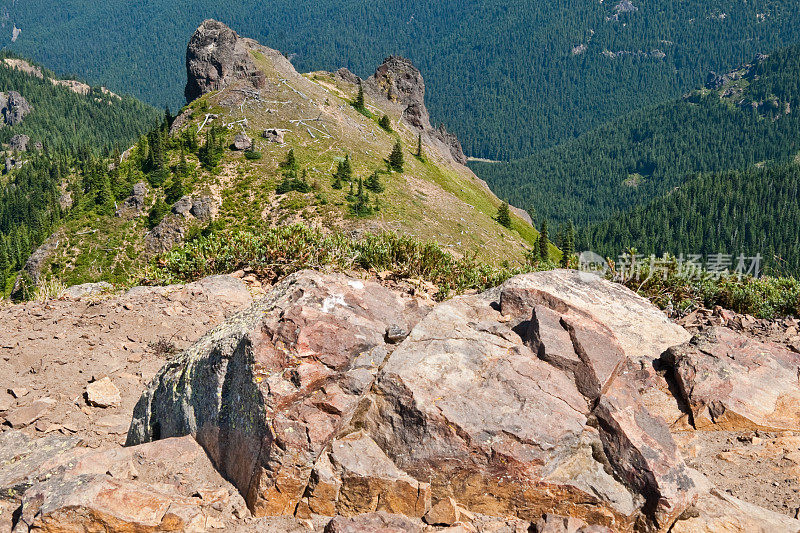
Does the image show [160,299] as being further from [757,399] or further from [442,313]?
[757,399]

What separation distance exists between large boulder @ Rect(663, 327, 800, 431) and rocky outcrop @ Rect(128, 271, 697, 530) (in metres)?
0.93

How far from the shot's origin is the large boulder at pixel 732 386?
332 inches

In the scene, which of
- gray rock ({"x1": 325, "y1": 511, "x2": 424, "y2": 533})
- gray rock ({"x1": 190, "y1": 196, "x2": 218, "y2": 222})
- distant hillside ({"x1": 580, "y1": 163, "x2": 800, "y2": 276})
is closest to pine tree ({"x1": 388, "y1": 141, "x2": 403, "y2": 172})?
gray rock ({"x1": 190, "y1": 196, "x2": 218, "y2": 222})

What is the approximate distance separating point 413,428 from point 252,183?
5924cm

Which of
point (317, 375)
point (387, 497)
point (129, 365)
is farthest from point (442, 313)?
point (129, 365)

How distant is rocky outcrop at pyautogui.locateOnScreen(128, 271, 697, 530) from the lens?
253 inches

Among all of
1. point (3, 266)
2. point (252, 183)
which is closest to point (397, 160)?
point (252, 183)

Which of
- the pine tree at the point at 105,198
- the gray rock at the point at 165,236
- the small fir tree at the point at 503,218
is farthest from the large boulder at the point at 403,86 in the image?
the gray rock at the point at 165,236

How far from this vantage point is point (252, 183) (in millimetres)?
62344

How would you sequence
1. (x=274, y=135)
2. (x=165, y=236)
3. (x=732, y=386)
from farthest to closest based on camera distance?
1. (x=274, y=135)
2. (x=165, y=236)
3. (x=732, y=386)

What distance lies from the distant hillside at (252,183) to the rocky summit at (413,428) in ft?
135

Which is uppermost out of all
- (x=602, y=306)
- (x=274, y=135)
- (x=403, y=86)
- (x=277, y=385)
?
(x=403, y=86)

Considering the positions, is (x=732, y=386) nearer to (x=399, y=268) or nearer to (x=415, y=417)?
(x=415, y=417)

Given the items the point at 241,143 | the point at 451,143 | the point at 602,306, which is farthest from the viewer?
the point at 451,143
